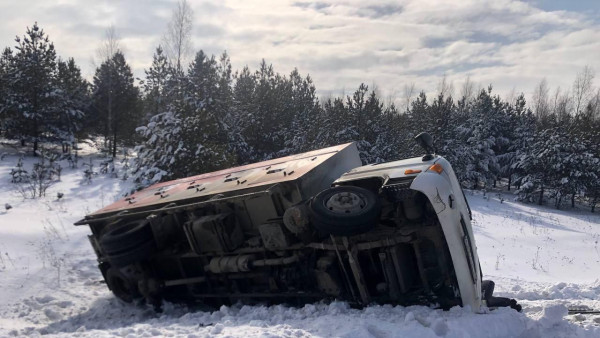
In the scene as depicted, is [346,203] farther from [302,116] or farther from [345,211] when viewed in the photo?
[302,116]

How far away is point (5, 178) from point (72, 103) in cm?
877

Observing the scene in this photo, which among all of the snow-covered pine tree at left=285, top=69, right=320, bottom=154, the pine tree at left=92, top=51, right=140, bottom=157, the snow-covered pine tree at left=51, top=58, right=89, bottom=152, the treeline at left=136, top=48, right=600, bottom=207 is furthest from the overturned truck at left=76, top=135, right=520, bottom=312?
the pine tree at left=92, top=51, right=140, bottom=157

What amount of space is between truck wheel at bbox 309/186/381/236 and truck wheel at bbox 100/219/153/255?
2.41 meters

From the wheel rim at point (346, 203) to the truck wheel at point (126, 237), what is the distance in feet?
8.56

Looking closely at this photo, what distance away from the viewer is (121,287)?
21.4 ft

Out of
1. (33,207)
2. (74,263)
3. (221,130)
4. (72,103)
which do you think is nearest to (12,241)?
(74,263)

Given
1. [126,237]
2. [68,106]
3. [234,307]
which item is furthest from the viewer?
[68,106]

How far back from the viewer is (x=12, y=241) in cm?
835

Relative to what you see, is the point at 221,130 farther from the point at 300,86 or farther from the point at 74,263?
the point at 300,86

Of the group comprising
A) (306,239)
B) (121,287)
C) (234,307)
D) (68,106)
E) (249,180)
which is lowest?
(234,307)

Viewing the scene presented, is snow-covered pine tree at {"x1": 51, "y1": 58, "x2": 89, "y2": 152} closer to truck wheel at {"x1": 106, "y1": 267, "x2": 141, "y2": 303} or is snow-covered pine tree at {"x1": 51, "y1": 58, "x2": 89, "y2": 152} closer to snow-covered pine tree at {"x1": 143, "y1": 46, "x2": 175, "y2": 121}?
snow-covered pine tree at {"x1": 143, "y1": 46, "x2": 175, "y2": 121}

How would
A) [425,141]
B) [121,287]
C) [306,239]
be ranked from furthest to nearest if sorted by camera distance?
[121,287] < [425,141] < [306,239]

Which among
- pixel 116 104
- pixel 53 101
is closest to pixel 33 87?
pixel 53 101

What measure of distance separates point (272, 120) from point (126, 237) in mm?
24476
